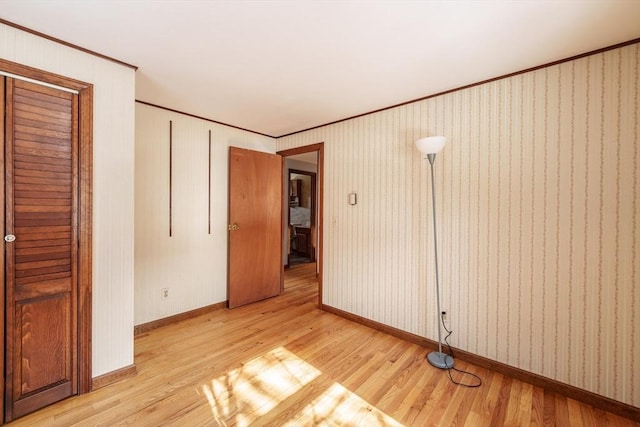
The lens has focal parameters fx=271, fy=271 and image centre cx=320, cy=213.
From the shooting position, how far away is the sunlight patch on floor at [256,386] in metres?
1.77

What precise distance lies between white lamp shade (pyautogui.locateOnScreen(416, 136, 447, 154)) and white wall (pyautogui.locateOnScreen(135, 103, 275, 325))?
2.48m

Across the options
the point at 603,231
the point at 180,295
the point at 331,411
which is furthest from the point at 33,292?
the point at 603,231

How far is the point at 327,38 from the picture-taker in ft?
5.72

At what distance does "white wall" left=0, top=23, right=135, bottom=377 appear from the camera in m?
1.94

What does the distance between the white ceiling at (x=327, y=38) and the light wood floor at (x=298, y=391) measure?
7.93ft

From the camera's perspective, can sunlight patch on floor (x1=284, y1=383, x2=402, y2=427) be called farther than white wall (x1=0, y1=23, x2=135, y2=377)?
No

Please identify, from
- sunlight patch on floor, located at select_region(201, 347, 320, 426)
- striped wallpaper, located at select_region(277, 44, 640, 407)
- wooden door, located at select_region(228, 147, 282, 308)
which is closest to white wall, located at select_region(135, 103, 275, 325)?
wooden door, located at select_region(228, 147, 282, 308)

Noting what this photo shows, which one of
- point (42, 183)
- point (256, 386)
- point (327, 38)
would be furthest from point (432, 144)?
point (42, 183)

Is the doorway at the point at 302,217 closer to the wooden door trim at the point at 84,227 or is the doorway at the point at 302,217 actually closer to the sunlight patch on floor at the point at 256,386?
the sunlight patch on floor at the point at 256,386

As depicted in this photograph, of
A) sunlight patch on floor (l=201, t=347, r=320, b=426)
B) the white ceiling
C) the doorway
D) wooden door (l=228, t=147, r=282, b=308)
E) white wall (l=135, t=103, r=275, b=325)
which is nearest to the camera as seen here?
the white ceiling

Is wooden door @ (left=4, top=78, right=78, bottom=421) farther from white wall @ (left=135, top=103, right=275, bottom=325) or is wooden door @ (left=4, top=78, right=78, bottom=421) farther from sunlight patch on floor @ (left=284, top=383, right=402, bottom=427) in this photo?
sunlight patch on floor @ (left=284, top=383, right=402, bottom=427)

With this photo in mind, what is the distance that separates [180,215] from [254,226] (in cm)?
95

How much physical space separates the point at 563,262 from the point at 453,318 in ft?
3.15

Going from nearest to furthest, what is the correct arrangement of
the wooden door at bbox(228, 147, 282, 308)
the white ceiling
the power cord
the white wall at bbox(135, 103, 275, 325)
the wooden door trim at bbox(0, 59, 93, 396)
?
the white ceiling → the wooden door trim at bbox(0, 59, 93, 396) → the power cord → the white wall at bbox(135, 103, 275, 325) → the wooden door at bbox(228, 147, 282, 308)
